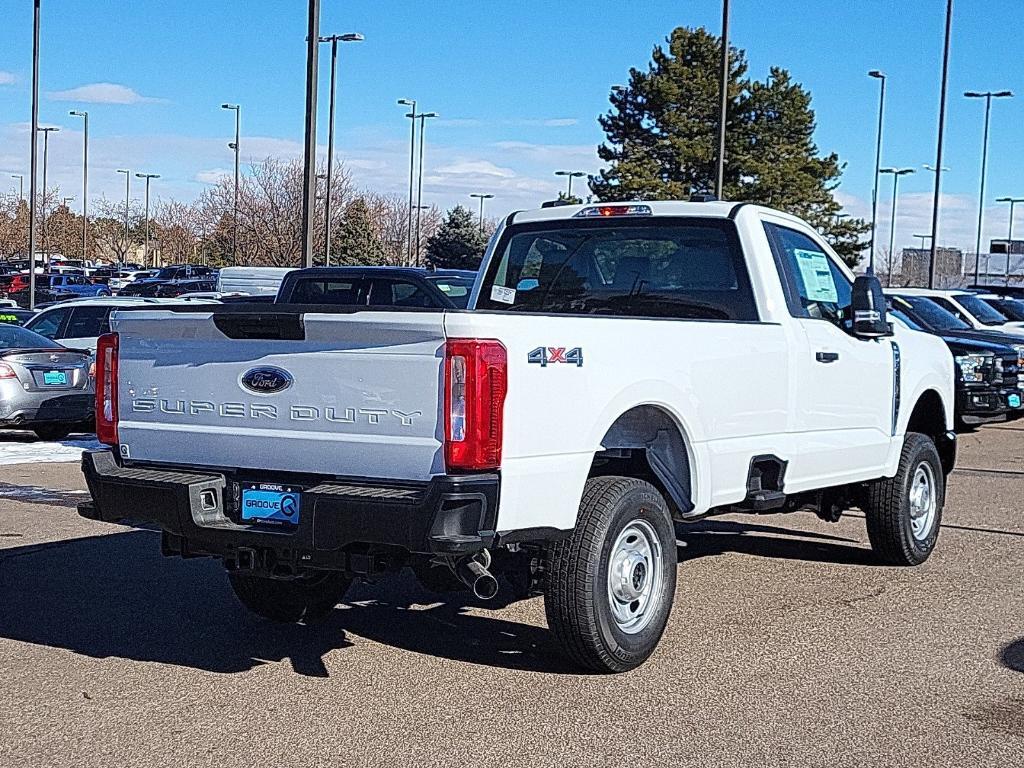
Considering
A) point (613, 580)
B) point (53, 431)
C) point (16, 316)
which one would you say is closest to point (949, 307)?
point (53, 431)

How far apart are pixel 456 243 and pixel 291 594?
61.4 meters

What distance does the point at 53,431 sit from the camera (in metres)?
15.2

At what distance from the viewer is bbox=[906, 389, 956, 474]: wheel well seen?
9.23 meters

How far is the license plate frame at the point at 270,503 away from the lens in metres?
5.54

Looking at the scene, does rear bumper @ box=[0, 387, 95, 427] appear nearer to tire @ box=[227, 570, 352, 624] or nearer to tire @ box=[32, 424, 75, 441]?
tire @ box=[32, 424, 75, 441]

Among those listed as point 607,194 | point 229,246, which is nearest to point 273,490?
point 607,194

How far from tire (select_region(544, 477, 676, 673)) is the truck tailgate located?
882 millimetres

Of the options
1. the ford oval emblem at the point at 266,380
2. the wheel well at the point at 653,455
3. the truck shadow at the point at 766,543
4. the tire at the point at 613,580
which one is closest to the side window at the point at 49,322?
the truck shadow at the point at 766,543

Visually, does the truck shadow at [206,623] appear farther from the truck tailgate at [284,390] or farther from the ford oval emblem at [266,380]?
the ford oval emblem at [266,380]

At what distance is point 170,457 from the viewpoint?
595cm

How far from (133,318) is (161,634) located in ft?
5.55

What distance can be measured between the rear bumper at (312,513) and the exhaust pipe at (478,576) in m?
0.28

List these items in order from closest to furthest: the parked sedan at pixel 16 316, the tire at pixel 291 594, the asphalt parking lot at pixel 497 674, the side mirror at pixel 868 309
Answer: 1. the asphalt parking lot at pixel 497 674
2. the tire at pixel 291 594
3. the side mirror at pixel 868 309
4. the parked sedan at pixel 16 316

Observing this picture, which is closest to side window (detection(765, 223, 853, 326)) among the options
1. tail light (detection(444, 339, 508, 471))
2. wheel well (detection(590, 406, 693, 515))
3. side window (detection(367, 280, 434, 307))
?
wheel well (detection(590, 406, 693, 515))
